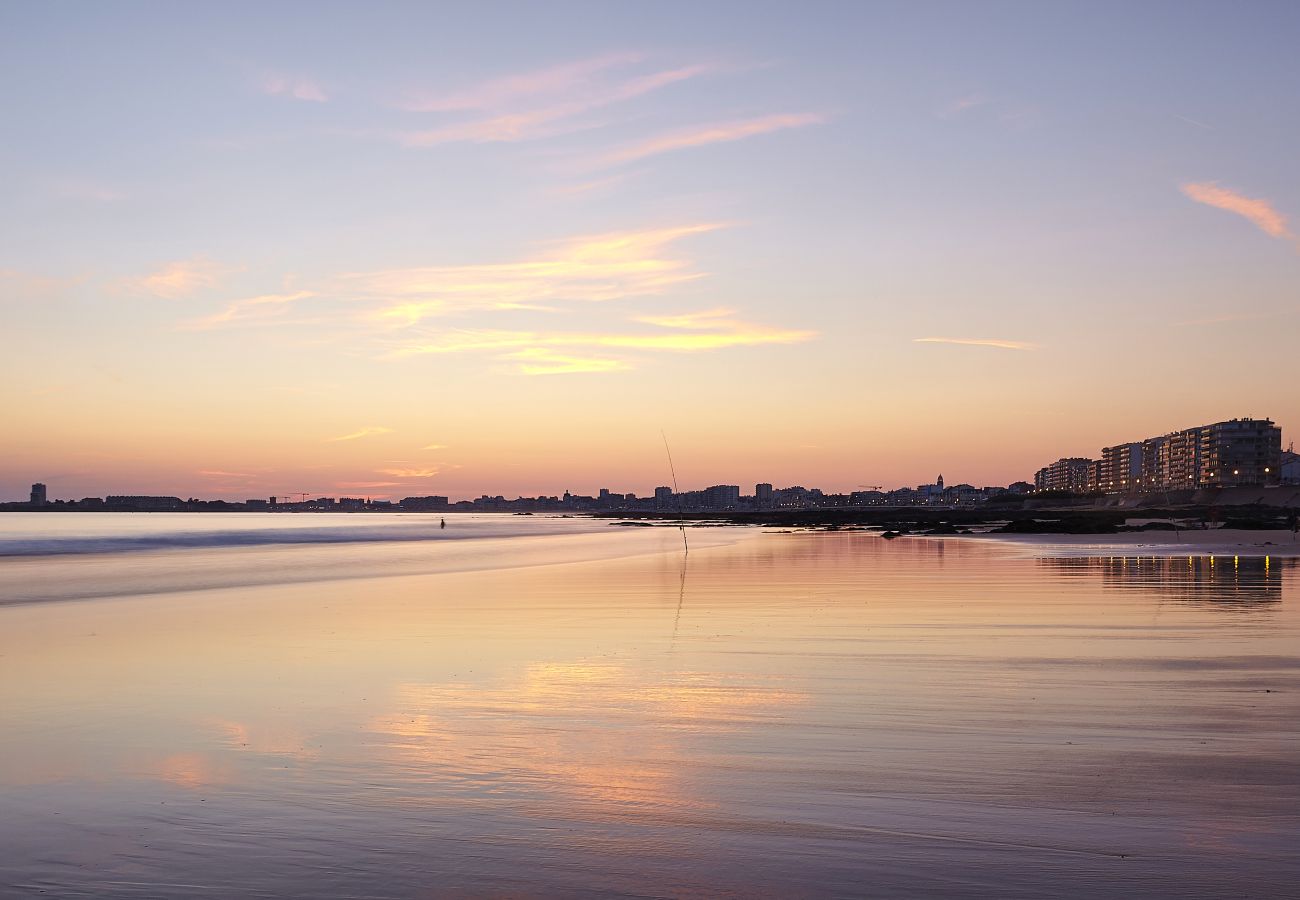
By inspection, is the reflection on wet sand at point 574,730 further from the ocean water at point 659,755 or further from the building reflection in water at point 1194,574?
the building reflection in water at point 1194,574

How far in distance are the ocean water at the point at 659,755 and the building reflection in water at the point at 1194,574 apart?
11.8 ft

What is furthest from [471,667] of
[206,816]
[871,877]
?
[871,877]

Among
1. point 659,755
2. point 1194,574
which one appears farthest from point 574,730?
point 1194,574

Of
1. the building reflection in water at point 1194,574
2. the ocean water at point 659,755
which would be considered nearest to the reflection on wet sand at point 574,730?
the ocean water at point 659,755

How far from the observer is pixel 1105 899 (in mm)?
4910

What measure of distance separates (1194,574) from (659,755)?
24271 mm

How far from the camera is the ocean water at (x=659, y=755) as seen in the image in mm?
5406

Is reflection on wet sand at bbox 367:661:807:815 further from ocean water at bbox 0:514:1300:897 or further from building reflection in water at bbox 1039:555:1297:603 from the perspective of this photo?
building reflection in water at bbox 1039:555:1297:603

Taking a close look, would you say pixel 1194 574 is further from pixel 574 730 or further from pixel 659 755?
pixel 659 755

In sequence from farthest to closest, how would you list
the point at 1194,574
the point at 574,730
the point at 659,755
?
the point at 1194,574 < the point at 574,730 < the point at 659,755

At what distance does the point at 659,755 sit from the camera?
25.5 ft

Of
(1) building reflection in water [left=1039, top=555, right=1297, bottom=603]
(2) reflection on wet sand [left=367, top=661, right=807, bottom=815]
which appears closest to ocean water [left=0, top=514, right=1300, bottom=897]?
(2) reflection on wet sand [left=367, top=661, right=807, bottom=815]

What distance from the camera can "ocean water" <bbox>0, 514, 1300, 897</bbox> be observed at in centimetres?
541

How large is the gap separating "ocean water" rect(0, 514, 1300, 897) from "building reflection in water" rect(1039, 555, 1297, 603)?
359 centimetres
